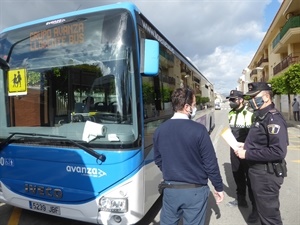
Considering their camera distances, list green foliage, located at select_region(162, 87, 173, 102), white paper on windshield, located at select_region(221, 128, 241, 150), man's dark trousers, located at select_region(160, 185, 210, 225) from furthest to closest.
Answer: green foliage, located at select_region(162, 87, 173, 102) < white paper on windshield, located at select_region(221, 128, 241, 150) < man's dark trousers, located at select_region(160, 185, 210, 225)

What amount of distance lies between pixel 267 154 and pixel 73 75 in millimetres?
2464

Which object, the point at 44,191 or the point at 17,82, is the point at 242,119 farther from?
the point at 17,82

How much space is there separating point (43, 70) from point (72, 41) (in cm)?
59

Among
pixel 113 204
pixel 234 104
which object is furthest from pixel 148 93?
pixel 234 104

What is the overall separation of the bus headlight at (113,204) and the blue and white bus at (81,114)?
11mm

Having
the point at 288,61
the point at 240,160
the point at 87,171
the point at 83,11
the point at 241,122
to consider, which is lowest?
the point at 240,160

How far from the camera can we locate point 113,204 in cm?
311

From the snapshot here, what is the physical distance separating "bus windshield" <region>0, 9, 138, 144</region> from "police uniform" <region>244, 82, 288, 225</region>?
1.36 meters

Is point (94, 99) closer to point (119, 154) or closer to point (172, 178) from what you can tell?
point (119, 154)

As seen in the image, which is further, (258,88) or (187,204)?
(258,88)

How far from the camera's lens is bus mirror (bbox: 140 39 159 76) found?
316 centimetres

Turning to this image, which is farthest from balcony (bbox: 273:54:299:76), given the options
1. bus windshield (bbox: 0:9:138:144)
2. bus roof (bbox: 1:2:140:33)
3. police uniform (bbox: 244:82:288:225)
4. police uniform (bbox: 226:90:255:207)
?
bus windshield (bbox: 0:9:138:144)

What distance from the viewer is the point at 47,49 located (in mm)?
3545

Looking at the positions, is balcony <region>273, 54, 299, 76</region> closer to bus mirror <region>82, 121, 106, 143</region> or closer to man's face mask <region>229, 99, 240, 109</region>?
man's face mask <region>229, 99, 240, 109</region>
